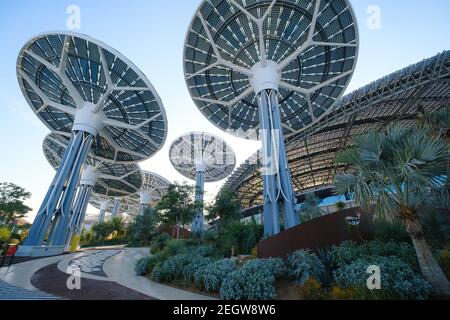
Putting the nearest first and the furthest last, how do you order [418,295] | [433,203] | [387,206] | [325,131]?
[418,295] → [387,206] → [433,203] → [325,131]

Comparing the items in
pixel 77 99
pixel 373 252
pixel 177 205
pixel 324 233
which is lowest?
pixel 373 252

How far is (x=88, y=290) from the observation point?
22.5ft

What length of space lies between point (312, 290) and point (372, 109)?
1258 inches

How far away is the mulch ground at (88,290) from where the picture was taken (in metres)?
6.14

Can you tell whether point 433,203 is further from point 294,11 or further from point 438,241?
point 294,11

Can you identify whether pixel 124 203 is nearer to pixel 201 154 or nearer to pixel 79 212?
pixel 79 212

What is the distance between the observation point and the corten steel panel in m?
8.69

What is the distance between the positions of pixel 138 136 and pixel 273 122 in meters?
18.5

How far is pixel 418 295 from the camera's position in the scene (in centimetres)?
525

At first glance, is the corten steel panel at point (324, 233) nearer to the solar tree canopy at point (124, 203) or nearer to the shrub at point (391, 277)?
the shrub at point (391, 277)

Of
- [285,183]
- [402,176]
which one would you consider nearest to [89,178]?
[285,183]

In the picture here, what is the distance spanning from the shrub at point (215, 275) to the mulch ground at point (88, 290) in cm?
199

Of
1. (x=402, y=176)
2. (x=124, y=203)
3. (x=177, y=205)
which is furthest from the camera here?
(x=124, y=203)
